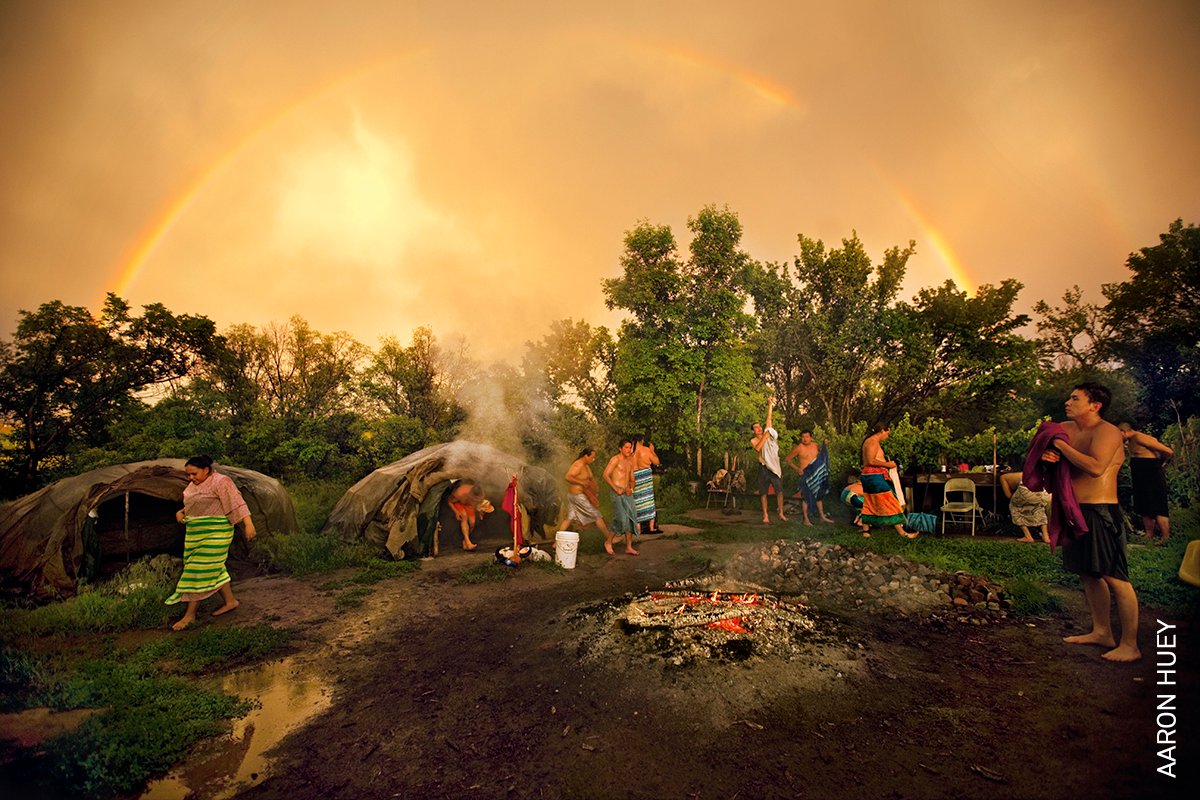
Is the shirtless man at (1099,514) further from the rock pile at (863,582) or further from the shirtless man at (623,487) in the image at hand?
the shirtless man at (623,487)

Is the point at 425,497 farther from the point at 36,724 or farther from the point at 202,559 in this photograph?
the point at 36,724

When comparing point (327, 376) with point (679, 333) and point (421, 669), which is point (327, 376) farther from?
point (421, 669)

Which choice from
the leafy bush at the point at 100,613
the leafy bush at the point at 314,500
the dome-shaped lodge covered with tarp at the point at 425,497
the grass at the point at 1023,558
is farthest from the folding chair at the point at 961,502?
the leafy bush at the point at 314,500

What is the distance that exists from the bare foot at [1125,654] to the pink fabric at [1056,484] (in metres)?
0.91

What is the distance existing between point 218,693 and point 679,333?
16866 mm

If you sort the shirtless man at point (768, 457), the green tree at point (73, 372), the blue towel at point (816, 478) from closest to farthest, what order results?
the blue towel at point (816, 478), the shirtless man at point (768, 457), the green tree at point (73, 372)

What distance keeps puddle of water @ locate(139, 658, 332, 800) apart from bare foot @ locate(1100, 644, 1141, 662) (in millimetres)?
6638

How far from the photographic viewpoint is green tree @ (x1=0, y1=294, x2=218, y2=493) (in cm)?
1424

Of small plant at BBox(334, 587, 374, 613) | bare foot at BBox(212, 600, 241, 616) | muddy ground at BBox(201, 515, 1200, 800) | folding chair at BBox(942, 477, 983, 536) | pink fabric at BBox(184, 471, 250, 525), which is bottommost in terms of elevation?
muddy ground at BBox(201, 515, 1200, 800)

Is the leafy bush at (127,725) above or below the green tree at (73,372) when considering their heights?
below

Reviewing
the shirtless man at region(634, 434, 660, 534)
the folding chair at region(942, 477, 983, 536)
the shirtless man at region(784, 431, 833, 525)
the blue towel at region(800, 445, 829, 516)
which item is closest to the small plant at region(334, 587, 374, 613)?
the shirtless man at region(634, 434, 660, 534)

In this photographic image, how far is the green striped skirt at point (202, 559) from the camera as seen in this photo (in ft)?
18.9

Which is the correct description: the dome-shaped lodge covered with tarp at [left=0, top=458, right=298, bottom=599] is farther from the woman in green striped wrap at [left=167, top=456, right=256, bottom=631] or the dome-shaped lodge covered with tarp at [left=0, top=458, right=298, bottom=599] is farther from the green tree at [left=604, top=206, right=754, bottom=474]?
the green tree at [left=604, top=206, right=754, bottom=474]

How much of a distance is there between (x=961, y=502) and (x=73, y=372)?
Answer: 2438 centimetres
